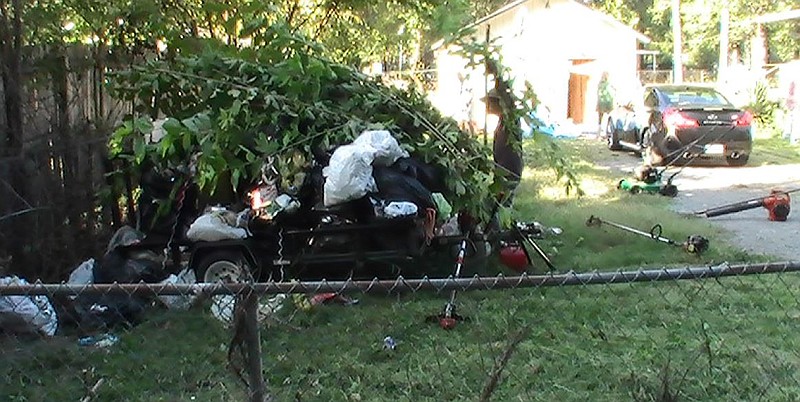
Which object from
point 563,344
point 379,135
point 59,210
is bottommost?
point 563,344

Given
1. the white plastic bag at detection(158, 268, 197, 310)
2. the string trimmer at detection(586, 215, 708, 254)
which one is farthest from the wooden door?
the white plastic bag at detection(158, 268, 197, 310)

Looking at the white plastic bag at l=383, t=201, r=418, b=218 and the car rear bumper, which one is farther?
the car rear bumper

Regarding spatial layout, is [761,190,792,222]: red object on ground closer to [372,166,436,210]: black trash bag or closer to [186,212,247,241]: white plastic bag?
[372,166,436,210]: black trash bag

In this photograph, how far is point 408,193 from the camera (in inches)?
239

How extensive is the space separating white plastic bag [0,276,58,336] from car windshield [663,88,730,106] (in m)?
14.1

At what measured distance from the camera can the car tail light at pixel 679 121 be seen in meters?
16.0

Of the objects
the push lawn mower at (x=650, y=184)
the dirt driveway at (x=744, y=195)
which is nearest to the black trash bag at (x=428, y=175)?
the dirt driveway at (x=744, y=195)

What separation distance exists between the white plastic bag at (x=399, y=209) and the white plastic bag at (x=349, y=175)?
0.57ft

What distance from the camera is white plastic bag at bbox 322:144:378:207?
5.82 metres

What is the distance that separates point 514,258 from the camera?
7.16 metres

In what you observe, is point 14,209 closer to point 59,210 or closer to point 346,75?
point 59,210

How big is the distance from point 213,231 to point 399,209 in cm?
147

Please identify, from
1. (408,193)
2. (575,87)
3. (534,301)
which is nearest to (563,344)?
(534,301)

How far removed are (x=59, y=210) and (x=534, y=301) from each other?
3871 mm
